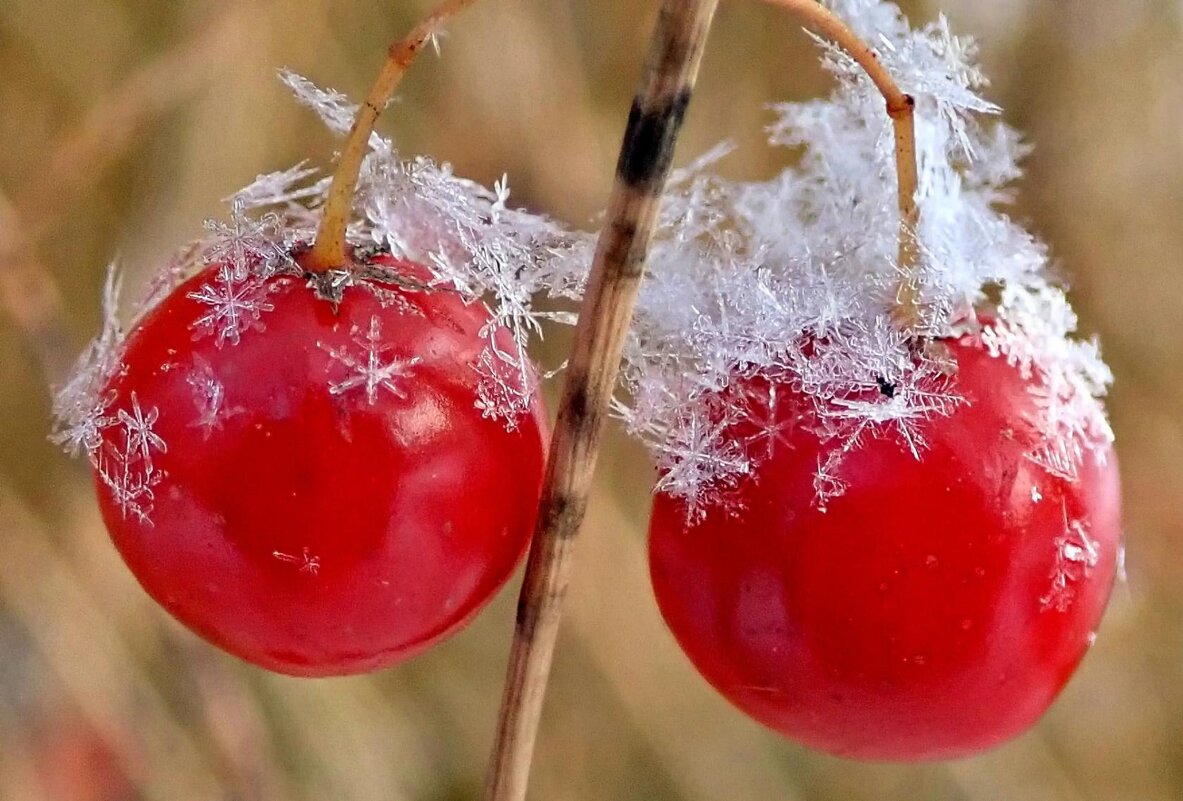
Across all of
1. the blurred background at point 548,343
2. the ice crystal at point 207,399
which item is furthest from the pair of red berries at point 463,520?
the blurred background at point 548,343

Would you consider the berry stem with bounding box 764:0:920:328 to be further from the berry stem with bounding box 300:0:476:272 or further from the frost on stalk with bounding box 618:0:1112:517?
the berry stem with bounding box 300:0:476:272

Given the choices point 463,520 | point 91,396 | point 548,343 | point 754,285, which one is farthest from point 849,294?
point 548,343

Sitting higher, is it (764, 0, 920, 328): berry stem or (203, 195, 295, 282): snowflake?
(764, 0, 920, 328): berry stem

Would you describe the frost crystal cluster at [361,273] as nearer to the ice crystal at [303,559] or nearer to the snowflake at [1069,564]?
the ice crystal at [303,559]

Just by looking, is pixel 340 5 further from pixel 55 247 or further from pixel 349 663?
pixel 349 663

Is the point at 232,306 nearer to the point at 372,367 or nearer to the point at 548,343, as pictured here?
the point at 372,367

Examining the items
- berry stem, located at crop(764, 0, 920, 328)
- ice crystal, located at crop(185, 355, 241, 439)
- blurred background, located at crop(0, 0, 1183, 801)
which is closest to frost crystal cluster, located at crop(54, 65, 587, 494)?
ice crystal, located at crop(185, 355, 241, 439)
